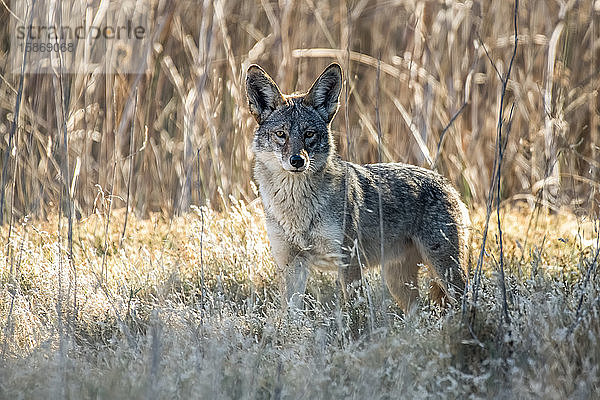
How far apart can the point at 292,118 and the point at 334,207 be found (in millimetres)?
690

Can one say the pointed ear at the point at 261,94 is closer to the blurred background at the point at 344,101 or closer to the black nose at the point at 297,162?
the black nose at the point at 297,162

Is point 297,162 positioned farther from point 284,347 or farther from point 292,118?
point 284,347

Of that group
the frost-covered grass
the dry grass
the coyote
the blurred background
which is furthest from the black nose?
the blurred background

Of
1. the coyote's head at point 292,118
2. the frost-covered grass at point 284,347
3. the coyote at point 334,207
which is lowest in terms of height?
the frost-covered grass at point 284,347

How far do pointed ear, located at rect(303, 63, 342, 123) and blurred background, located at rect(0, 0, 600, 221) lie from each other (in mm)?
1643

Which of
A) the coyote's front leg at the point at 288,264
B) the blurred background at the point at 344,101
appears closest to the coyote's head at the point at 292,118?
the coyote's front leg at the point at 288,264

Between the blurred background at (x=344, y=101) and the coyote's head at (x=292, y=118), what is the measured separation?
5.04ft

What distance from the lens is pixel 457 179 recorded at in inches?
314

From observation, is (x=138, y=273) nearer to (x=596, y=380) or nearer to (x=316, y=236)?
(x=316, y=236)

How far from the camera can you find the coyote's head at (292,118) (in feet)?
17.3

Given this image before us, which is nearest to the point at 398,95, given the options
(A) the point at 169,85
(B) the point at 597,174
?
(B) the point at 597,174

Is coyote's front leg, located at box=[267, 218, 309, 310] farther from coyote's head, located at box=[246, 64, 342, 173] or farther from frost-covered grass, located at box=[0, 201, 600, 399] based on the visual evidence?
coyote's head, located at box=[246, 64, 342, 173]

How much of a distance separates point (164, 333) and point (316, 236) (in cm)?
138

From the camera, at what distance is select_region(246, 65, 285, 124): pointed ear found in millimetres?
5414
